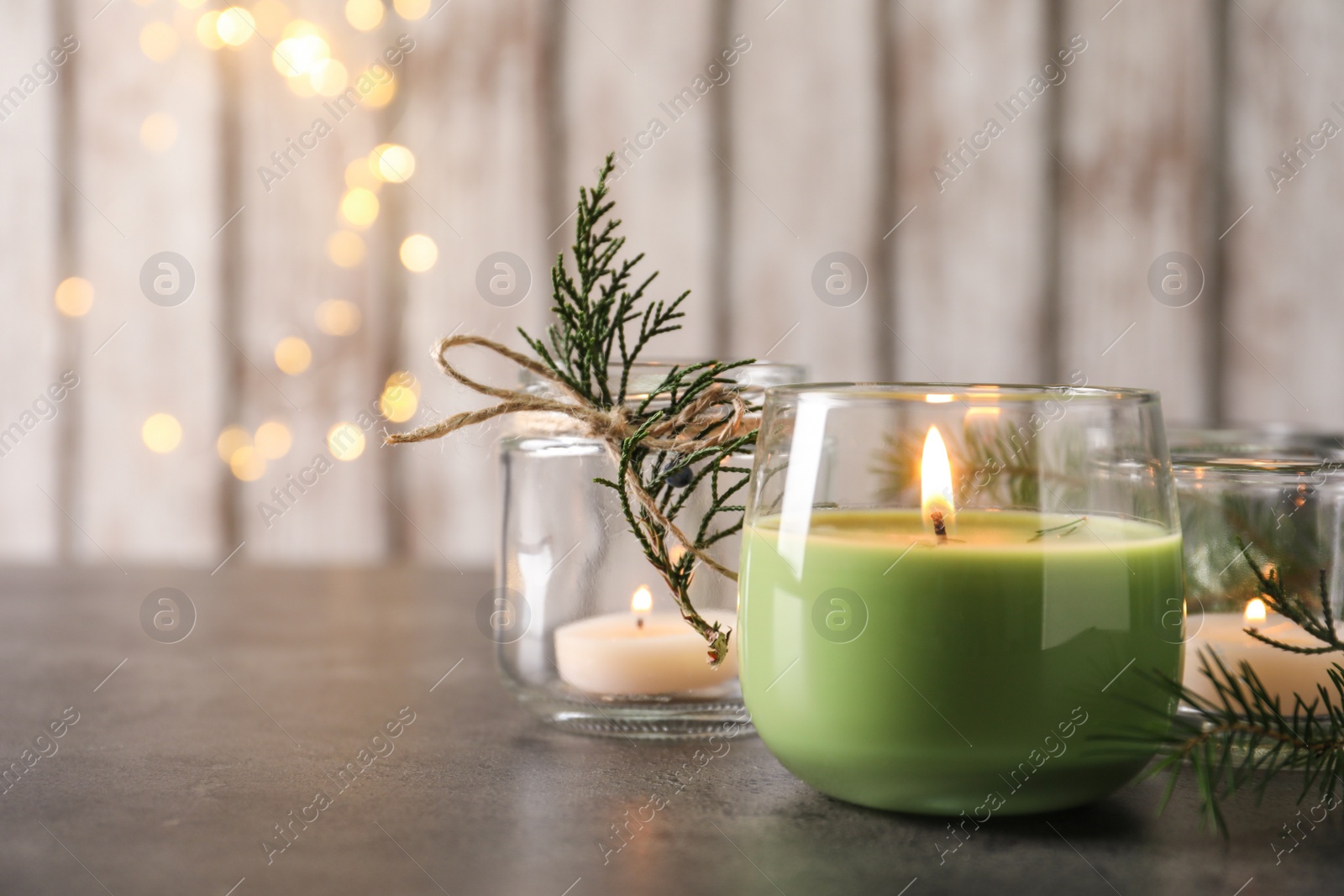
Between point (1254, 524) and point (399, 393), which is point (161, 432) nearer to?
point (399, 393)

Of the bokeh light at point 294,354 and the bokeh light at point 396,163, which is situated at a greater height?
the bokeh light at point 396,163

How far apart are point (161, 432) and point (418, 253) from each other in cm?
42

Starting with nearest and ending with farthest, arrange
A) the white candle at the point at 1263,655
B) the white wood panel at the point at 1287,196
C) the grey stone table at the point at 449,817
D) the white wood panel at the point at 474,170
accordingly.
A: the grey stone table at the point at 449,817 < the white candle at the point at 1263,655 < the white wood panel at the point at 1287,196 < the white wood panel at the point at 474,170

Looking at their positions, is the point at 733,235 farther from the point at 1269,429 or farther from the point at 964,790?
the point at 964,790

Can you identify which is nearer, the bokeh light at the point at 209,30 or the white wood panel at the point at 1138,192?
the white wood panel at the point at 1138,192

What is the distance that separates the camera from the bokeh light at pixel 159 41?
4.74 ft

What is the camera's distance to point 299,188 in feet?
4.71

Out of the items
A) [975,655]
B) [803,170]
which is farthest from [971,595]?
[803,170]

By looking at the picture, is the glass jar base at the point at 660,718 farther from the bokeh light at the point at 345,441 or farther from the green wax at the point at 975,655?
the bokeh light at the point at 345,441

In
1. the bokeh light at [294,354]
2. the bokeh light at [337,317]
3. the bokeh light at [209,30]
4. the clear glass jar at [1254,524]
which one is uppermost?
the bokeh light at [209,30]

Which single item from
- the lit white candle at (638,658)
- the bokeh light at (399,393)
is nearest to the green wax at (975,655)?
the lit white candle at (638,658)

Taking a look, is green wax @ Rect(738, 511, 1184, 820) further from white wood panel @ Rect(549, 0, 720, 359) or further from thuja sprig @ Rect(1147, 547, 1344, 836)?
white wood panel @ Rect(549, 0, 720, 359)

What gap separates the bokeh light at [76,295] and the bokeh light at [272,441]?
0.92 ft

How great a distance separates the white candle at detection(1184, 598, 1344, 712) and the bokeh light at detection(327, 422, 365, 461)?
1.14 metres
